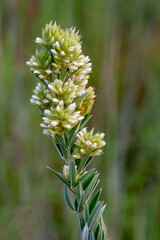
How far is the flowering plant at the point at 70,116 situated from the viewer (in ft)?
1.87

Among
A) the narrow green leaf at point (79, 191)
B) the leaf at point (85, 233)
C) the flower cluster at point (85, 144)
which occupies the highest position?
the flower cluster at point (85, 144)

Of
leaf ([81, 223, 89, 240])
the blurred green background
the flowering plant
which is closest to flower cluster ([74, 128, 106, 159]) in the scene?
the flowering plant

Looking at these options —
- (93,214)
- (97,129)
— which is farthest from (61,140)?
(97,129)

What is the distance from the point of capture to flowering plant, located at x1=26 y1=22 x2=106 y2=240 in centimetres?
57

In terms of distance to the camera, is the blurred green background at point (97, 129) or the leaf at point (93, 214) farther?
the blurred green background at point (97, 129)

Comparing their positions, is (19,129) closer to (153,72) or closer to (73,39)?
(153,72)

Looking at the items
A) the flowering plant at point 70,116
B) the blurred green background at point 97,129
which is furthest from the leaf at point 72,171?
the blurred green background at point 97,129

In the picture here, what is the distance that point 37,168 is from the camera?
2.17 m

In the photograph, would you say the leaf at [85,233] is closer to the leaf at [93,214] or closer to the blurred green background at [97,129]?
the leaf at [93,214]

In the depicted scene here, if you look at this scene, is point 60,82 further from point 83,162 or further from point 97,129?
point 97,129

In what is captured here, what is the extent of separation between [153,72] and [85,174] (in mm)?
1864

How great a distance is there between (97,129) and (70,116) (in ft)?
4.90

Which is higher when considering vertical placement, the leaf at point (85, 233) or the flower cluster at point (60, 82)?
the flower cluster at point (60, 82)

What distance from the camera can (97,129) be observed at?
6.75 feet
